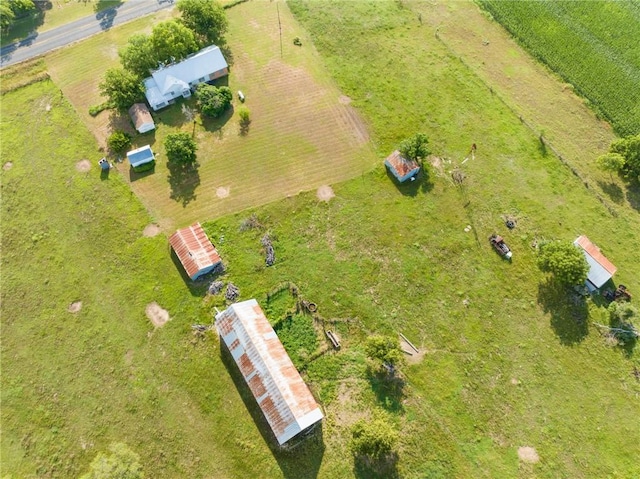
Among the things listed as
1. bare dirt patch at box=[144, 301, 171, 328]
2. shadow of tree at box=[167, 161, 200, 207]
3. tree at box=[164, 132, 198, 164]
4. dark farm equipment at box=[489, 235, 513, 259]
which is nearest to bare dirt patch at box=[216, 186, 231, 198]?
shadow of tree at box=[167, 161, 200, 207]

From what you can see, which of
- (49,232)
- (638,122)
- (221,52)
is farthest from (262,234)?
(638,122)

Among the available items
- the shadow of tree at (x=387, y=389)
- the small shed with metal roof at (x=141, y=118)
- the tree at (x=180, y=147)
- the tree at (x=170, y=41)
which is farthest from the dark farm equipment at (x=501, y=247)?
the tree at (x=170, y=41)

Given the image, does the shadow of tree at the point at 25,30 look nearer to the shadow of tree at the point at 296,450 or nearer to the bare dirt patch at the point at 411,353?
the shadow of tree at the point at 296,450

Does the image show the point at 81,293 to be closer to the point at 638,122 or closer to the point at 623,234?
the point at 623,234

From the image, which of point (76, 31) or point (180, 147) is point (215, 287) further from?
point (76, 31)

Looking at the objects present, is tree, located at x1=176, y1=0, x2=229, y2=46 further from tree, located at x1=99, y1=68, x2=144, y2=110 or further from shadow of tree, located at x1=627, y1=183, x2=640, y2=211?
shadow of tree, located at x1=627, y1=183, x2=640, y2=211
